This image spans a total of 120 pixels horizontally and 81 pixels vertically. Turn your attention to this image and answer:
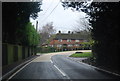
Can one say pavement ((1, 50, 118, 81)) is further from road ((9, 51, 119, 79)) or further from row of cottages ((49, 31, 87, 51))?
row of cottages ((49, 31, 87, 51))

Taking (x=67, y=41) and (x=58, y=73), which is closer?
(x=58, y=73)

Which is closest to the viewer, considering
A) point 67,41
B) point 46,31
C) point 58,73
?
point 58,73

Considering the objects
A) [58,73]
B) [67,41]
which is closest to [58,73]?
[58,73]

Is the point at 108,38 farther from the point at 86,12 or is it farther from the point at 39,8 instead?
the point at 39,8

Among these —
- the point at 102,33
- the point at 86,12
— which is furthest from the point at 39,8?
the point at 102,33

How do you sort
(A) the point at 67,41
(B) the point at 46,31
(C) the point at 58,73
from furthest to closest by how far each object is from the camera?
1. (A) the point at 67,41
2. (B) the point at 46,31
3. (C) the point at 58,73

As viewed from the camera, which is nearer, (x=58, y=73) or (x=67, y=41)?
(x=58, y=73)

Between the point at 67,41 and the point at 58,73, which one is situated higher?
the point at 67,41

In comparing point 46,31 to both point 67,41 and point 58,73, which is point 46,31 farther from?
point 58,73

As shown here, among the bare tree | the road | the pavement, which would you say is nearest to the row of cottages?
the bare tree

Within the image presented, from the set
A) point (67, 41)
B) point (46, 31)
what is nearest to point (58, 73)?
point (46, 31)

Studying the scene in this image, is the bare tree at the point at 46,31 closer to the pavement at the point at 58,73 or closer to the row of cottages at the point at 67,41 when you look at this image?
the row of cottages at the point at 67,41

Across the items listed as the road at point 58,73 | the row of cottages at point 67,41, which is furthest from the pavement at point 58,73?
the row of cottages at point 67,41

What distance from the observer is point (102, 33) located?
1956 centimetres
